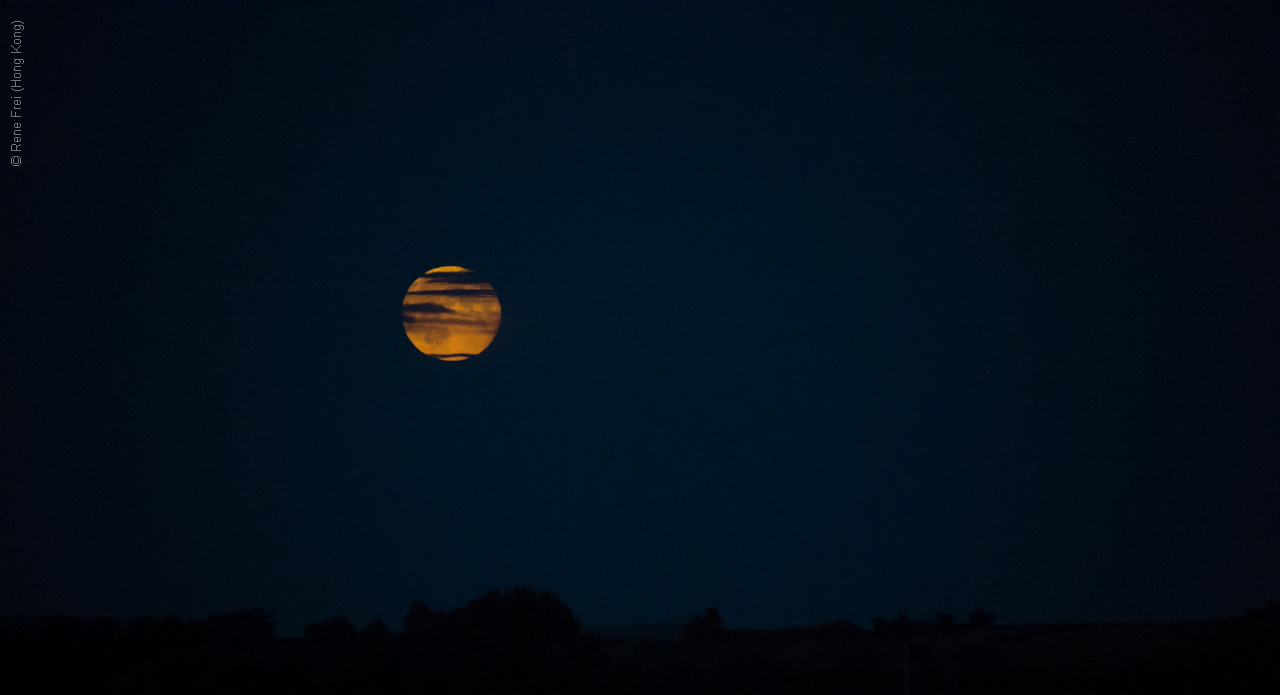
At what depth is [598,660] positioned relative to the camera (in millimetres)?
63031

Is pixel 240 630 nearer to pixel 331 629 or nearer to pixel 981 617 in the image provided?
pixel 331 629

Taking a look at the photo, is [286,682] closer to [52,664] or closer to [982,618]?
[52,664]

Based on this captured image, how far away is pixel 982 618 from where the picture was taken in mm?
100875

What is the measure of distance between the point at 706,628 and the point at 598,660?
3818 centimetres

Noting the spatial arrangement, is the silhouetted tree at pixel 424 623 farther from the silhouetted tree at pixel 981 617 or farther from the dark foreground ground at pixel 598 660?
the silhouetted tree at pixel 981 617

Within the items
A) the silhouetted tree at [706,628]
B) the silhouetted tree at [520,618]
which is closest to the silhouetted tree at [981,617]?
the silhouetted tree at [706,628]

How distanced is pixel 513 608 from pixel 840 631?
99.6 feet

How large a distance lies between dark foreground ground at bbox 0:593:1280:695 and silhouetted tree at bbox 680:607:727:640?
16.7 meters

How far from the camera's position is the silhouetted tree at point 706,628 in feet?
300

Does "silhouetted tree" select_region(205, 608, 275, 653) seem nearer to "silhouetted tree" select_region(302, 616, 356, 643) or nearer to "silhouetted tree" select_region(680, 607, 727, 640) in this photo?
"silhouetted tree" select_region(302, 616, 356, 643)

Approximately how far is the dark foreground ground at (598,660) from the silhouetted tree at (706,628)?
16.7m

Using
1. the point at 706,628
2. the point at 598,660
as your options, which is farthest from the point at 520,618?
the point at 706,628

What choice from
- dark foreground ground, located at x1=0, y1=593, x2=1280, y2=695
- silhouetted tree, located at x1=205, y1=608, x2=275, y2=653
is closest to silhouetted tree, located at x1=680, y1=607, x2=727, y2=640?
dark foreground ground, located at x1=0, y1=593, x2=1280, y2=695

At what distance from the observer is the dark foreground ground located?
2076 inches
